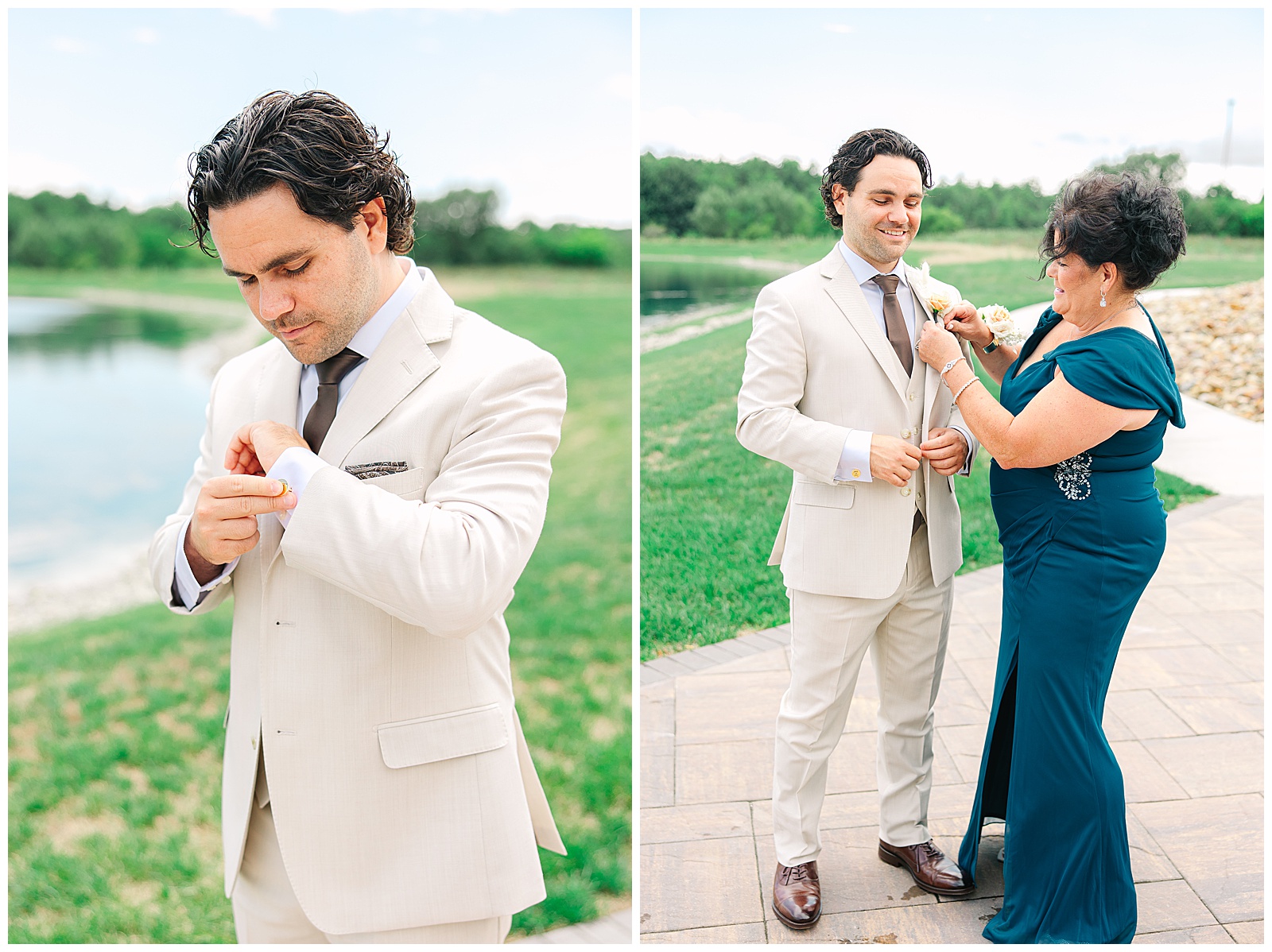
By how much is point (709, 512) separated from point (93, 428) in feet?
35.4

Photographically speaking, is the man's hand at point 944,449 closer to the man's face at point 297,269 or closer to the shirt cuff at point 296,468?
the man's face at point 297,269

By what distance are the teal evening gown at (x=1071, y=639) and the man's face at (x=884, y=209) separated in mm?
449

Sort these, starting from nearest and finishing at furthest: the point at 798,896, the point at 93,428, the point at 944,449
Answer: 1. the point at 944,449
2. the point at 798,896
3. the point at 93,428

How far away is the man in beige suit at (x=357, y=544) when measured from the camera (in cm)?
159

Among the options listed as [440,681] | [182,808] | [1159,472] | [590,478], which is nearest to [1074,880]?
[440,681]

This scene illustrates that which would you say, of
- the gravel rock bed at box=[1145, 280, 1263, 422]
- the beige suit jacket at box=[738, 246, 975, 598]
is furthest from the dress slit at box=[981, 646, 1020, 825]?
the gravel rock bed at box=[1145, 280, 1263, 422]

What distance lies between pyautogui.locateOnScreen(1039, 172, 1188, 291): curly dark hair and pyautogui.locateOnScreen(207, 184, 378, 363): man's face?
1.68 metres

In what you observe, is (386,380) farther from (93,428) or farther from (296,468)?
(93,428)

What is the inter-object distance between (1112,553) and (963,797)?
4.47 ft

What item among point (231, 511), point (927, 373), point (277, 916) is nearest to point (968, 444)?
point (927, 373)

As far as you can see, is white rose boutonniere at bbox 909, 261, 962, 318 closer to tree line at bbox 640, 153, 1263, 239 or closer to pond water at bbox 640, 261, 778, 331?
tree line at bbox 640, 153, 1263, 239

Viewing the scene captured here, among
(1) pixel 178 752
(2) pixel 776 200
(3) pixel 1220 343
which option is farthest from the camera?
(2) pixel 776 200

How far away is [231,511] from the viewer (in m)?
1.60

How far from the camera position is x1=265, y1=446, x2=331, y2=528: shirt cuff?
5.13 ft
